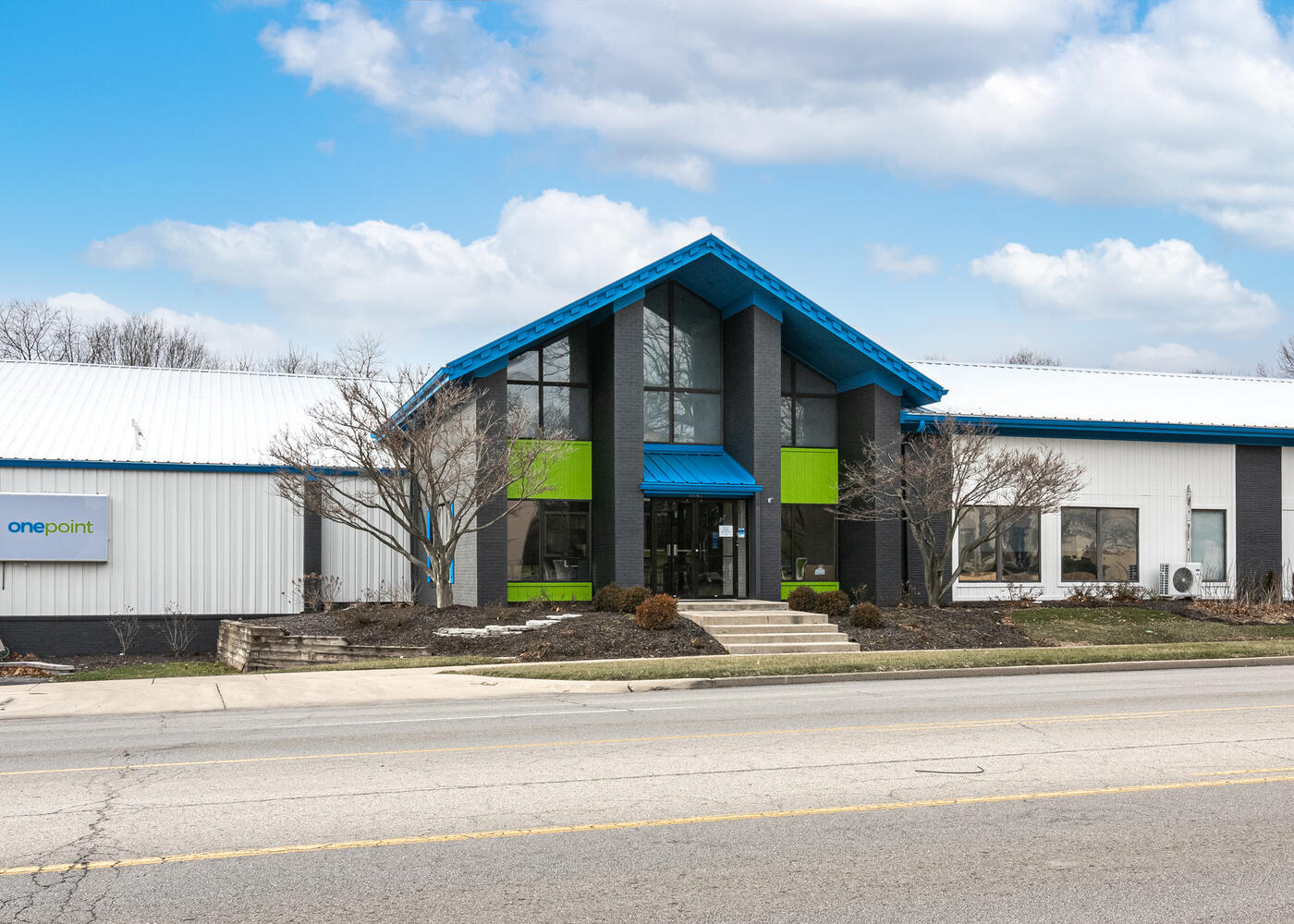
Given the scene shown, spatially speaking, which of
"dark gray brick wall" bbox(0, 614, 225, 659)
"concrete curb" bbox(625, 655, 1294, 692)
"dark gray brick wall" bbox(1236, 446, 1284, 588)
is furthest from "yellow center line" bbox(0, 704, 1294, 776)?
"dark gray brick wall" bbox(1236, 446, 1284, 588)

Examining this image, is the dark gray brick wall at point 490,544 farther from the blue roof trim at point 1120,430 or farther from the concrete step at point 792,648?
the blue roof trim at point 1120,430

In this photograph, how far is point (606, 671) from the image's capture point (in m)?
17.4

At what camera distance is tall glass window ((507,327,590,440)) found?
26.4 meters

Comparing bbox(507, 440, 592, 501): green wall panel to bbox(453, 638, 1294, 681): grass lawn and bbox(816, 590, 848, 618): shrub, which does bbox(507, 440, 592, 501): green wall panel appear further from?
bbox(453, 638, 1294, 681): grass lawn

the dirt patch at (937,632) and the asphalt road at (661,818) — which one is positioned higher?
the asphalt road at (661,818)

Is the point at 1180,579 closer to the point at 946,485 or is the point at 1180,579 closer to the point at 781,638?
the point at 946,485

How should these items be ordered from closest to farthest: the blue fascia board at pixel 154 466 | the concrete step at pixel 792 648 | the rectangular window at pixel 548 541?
the concrete step at pixel 792 648
the blue fascia board at pixel 154 466
the rectangular window at pixel 548 541

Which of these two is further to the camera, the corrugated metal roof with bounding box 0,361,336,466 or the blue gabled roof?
the corrugated metal roof with bounding box 0,361,336,466

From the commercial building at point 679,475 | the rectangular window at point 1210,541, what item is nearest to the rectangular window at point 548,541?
the commercial building at point 679,475

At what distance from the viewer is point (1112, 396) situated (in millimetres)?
32500

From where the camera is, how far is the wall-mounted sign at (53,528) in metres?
24.9

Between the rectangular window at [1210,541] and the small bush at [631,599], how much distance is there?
15.8m

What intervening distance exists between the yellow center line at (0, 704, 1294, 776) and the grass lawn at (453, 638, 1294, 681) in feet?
17.0

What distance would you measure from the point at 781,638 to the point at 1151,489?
1325 cm
